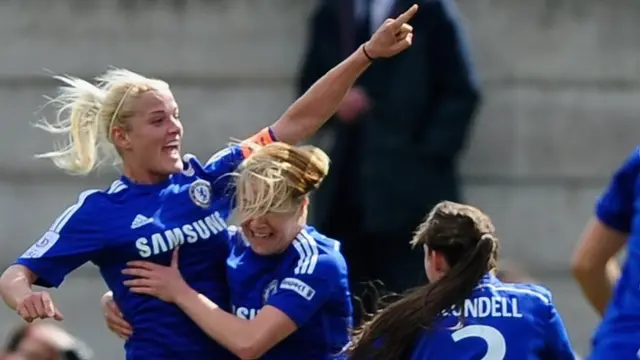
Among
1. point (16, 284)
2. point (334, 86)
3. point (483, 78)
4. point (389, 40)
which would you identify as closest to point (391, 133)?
point (483, 78)

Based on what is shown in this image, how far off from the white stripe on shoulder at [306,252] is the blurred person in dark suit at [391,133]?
2544 mm

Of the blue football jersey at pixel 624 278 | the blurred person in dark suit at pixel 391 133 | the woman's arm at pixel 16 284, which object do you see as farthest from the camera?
the blurred person in dark suit at pixel 391 133

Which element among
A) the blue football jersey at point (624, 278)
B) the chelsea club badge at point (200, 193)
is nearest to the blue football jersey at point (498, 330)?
the blue football jersey at point (624, 278)

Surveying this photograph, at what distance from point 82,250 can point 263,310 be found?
1.64 feet

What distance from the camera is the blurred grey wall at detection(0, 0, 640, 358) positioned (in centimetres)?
856

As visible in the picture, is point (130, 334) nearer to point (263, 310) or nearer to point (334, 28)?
point (263, 310)

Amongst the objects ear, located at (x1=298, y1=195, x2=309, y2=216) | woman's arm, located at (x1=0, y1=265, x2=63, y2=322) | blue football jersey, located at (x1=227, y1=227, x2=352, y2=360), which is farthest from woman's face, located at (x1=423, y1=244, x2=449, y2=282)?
woman's arm, located at (x1=0, y1=265, x2=63, y2=322)

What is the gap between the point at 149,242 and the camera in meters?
5.19

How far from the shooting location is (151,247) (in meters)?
5.19

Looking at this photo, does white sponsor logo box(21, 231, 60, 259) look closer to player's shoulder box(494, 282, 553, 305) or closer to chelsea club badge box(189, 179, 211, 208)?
chelsea club badge box(189, 179, 211, 208)

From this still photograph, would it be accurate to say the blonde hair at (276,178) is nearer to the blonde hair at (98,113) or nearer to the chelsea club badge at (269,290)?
the chelsea club badge at (269,290)

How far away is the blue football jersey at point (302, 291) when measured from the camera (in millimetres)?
5086

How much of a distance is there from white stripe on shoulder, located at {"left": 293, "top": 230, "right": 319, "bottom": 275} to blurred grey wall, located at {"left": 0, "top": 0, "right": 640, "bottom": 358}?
3364 mm

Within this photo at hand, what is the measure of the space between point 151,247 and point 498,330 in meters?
0.91
